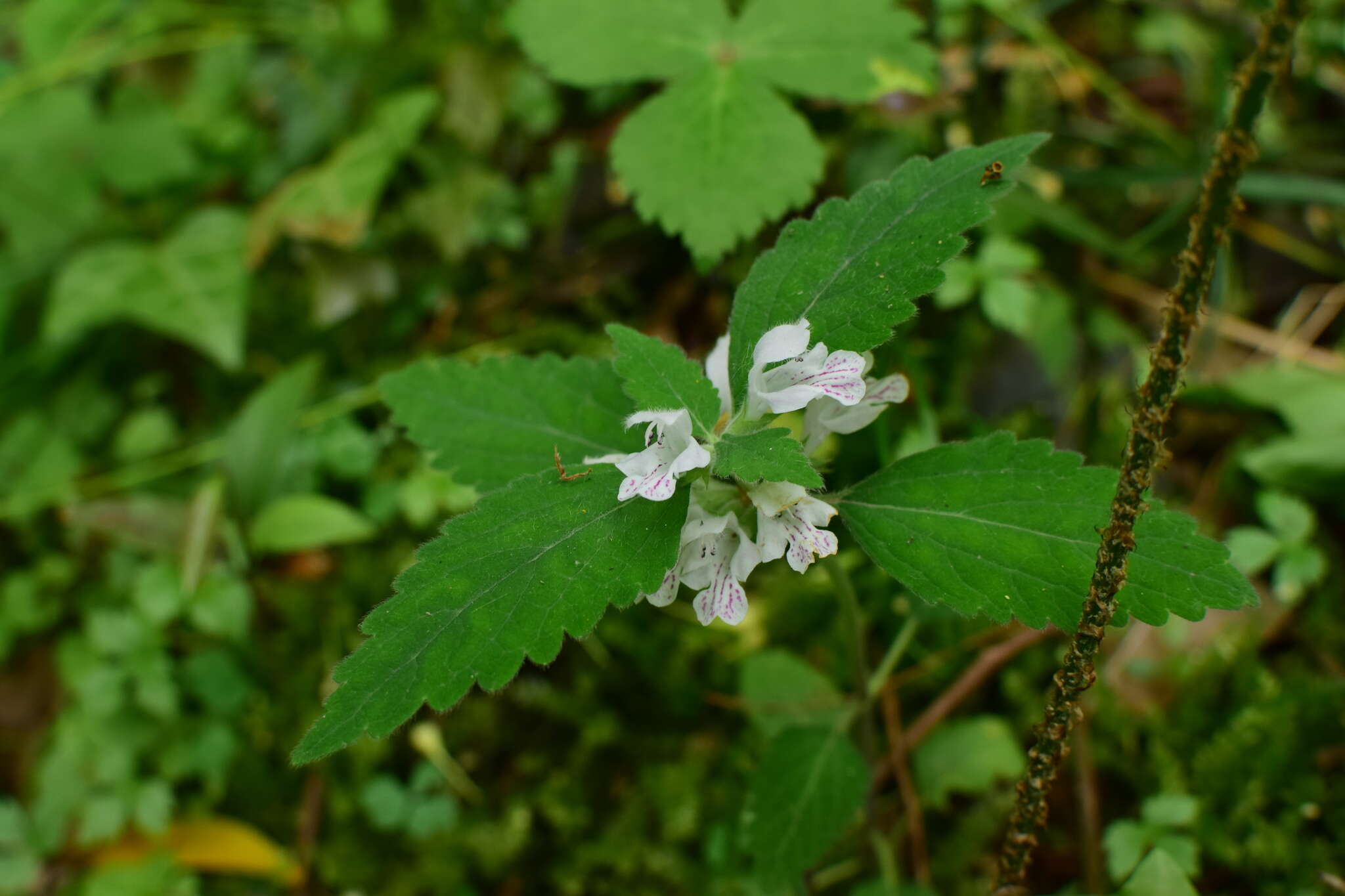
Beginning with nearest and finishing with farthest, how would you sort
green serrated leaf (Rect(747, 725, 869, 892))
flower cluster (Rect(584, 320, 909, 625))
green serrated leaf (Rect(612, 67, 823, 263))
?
flower cluster (Rect(584, 320, 909, 625)) → green serrated leaf (Rect(747, 725, 869, 892)) → green serrated leaf (Rect(612, 67, 823, 263))

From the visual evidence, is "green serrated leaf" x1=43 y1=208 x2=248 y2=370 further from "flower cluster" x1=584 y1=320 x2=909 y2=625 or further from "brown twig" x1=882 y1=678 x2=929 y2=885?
"brown twig" x1=882 y1=678 x2=929 y2=885

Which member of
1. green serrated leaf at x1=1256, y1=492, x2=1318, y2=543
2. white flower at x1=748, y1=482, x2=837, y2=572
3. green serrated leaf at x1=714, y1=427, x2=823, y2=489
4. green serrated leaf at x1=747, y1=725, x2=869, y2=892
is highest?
green serrated leaf at x1=714, y1=427, x2=823, y2=489

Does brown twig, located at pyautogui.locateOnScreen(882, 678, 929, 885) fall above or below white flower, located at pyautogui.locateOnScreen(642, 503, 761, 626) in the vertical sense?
below

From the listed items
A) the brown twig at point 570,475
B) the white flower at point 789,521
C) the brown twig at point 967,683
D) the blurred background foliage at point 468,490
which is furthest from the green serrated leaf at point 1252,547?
the brown twig at point 570,475

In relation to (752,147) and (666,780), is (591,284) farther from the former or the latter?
(666,780)

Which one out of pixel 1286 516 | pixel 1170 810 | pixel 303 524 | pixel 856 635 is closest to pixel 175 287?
pixel 303 524

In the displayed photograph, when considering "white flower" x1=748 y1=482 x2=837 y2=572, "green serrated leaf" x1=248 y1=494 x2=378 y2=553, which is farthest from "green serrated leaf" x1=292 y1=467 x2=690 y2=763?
"green serrated leaf" x1=248 y1=494 x2=378 y2=553
